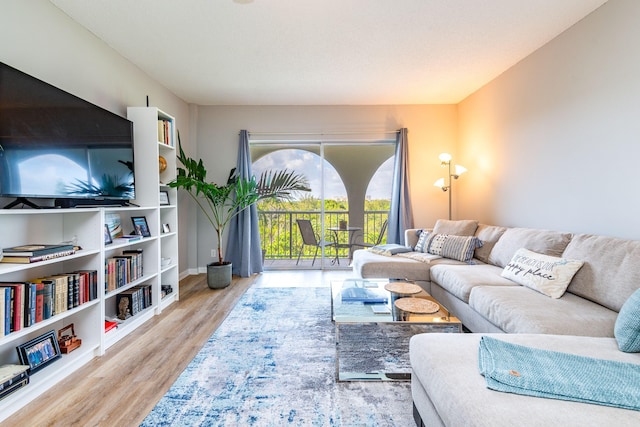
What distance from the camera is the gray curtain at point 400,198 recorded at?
4410 mm

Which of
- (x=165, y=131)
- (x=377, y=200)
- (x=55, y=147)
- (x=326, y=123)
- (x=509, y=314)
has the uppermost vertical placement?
(x=326, y=123)

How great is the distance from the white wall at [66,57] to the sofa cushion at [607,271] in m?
3.85

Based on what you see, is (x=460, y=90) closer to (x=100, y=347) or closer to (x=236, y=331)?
(x=236, y=331)

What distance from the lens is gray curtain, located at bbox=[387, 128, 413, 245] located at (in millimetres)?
4410

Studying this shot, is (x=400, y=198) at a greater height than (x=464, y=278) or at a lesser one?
greater

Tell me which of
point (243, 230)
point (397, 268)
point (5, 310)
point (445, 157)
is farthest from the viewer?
point (243, 230)

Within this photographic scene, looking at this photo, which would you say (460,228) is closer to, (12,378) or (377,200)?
(377,200)

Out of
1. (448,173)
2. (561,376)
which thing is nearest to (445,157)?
(448,173)

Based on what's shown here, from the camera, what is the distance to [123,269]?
251 cm

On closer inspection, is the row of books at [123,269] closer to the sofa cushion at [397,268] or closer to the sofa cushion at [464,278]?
the sofa cushion at [397,268]

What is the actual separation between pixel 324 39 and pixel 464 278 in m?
2.38

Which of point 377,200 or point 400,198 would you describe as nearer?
point 400,198

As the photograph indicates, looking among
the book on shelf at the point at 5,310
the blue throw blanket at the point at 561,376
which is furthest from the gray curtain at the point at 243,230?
the blue throw blanket at the point at 561,376

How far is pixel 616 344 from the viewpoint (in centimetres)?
136
